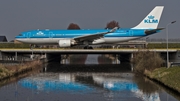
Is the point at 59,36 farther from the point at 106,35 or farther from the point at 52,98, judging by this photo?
the point at 52,98

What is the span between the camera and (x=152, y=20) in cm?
6500

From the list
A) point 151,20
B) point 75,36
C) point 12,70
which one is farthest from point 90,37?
point 12,70

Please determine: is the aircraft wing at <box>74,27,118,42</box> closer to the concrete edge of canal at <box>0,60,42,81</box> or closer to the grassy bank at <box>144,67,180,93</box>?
the concrete edge of canal at <box>0,60,42,81</box>

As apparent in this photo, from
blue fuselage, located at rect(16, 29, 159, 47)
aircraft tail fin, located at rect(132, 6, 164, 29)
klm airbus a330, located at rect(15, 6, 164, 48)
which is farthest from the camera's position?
aircraft tail fin, located at rect(132, 6, 164, 29)

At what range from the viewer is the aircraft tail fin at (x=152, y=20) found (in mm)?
64375

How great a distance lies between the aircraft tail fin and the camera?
64375 millimetres

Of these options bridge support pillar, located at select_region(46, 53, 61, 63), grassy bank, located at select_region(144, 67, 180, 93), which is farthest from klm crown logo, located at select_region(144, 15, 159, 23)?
bridge support pillar, located at select_region(46, 53, 61, 63)

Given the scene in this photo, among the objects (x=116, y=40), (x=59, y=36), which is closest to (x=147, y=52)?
(x=116, y=40)

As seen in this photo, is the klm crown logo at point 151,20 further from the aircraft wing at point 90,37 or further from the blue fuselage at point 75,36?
the aircraft wing at point 90,37

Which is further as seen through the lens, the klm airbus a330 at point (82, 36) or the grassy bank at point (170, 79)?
the klm airbus a330 at point (82, 36)

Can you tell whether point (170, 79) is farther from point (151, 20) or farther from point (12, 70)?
point (151, 20)

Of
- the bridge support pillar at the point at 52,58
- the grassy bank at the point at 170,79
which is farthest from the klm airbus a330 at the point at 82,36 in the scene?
the bridge support pillar at the point at 52,58

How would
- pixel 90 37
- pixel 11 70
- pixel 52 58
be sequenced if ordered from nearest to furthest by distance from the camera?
pixel 11 70 < pixel 90 37 < pixel 52 58

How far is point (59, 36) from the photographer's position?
61.1 metres
